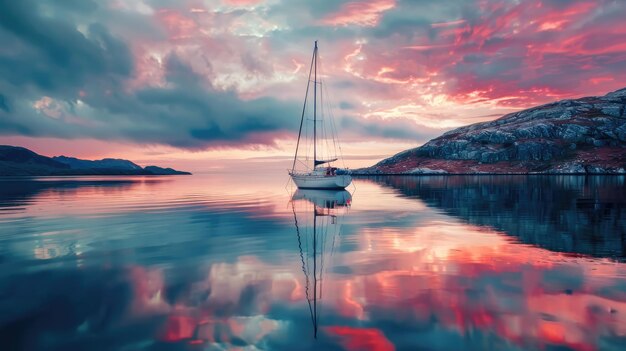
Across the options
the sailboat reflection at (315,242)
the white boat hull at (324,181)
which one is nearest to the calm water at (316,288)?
the sailboat reflection at (315,242)

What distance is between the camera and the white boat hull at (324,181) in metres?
73.1

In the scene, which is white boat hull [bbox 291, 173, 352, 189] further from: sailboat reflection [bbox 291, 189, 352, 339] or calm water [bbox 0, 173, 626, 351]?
calm water [bbox 0, 173, 626, 351]

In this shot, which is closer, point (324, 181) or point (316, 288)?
point (316, 288)

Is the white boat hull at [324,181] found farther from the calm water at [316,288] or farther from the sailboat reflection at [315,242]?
the calm water at [316,288]

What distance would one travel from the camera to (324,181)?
244ft

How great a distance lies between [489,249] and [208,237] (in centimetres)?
1777

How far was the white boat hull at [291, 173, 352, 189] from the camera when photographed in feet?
240

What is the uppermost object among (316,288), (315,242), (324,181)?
(324,181)

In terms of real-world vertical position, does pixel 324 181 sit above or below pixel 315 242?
above

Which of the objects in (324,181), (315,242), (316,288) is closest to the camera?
(316,288)

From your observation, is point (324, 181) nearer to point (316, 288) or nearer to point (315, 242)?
A: point (315, 242)

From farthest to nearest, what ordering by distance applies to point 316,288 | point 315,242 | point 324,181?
point 324,181, point 315,242, point 316,288

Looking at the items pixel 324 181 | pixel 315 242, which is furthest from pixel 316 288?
pixel 324 181

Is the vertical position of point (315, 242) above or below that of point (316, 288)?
below
